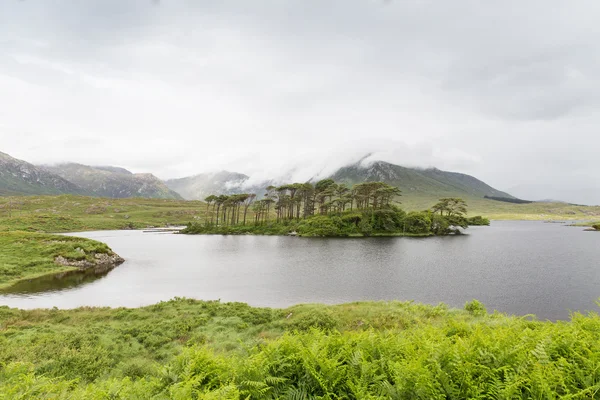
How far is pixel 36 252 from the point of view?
47.3 meters

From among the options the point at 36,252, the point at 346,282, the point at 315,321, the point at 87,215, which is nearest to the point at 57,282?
the point at 36,252

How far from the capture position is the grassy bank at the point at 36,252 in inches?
1565

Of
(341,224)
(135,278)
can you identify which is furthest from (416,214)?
(135,278)

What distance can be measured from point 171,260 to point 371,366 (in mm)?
58994

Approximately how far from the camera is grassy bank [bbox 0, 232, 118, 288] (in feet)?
130

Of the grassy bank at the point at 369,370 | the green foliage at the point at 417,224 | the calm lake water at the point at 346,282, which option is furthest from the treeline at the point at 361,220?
the grassy bank at the point at 369,370

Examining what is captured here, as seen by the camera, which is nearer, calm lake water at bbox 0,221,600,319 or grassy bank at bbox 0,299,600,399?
grassy bank at bbox 0,299,600,399

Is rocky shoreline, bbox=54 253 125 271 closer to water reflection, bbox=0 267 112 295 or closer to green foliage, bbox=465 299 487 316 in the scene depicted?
water reflection, bbox=0 267 112 295

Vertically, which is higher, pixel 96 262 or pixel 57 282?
pixel 96 262

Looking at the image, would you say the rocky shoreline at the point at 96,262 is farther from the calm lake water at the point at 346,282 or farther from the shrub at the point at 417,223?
the shrub at the point at 417,223

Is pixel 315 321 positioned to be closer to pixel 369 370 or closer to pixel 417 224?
pixel 369 370

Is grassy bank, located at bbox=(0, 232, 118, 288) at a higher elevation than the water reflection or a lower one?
higher

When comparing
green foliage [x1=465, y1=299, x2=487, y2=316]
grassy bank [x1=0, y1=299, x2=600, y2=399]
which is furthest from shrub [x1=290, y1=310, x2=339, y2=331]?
green foliage [x1=465, y1=299, x2=487, y2=316]

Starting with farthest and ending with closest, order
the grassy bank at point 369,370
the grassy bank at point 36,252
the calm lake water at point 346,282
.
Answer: the grassy bank at point 36,252, the calm lake water at point 346,282, the grassy bank at point 369,370
